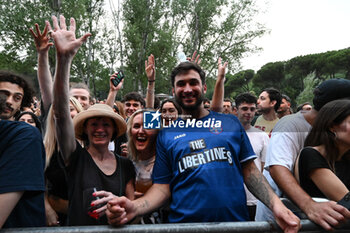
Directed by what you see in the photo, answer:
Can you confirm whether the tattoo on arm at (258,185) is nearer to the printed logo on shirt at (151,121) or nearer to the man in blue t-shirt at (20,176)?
the printed logo on shirt at (151,121)

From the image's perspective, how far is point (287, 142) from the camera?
1.57 meters

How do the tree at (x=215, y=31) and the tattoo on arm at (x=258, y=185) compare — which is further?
the tree at (x=215, y=31)

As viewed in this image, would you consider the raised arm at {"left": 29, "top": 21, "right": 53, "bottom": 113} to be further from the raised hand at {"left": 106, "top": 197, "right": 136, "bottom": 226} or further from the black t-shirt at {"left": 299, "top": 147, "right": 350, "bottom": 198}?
the black t-shirt at {"left": 299, "top": 147, "right": 350, "bottom": 198}

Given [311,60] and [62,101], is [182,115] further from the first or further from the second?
[311,60]

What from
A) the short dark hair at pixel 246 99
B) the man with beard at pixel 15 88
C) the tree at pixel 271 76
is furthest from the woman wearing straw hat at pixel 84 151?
the tree at pixel 271 76

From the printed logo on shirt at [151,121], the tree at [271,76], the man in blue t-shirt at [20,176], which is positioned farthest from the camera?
the tree at [271,76]

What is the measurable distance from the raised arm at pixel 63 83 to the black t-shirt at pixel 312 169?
4.69 ft

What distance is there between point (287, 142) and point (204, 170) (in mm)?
584

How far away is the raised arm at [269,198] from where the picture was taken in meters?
1.18

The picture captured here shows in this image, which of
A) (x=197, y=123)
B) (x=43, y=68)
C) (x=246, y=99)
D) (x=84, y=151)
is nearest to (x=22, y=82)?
(x=43, y=68)

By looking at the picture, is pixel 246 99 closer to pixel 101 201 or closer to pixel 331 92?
pixel 331 92

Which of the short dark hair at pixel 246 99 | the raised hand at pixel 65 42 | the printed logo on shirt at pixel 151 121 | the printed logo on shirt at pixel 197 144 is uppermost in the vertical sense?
the raised hand at pixel 65 42

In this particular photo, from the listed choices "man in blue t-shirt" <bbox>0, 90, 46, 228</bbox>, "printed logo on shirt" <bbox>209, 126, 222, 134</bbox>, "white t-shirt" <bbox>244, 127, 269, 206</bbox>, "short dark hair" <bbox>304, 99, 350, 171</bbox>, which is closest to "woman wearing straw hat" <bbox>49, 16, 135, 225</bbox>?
"man in blue t-shirt" <bbox>0, 90, 46, 228</bbox>

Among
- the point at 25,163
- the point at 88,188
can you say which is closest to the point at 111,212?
the point at 25,163
